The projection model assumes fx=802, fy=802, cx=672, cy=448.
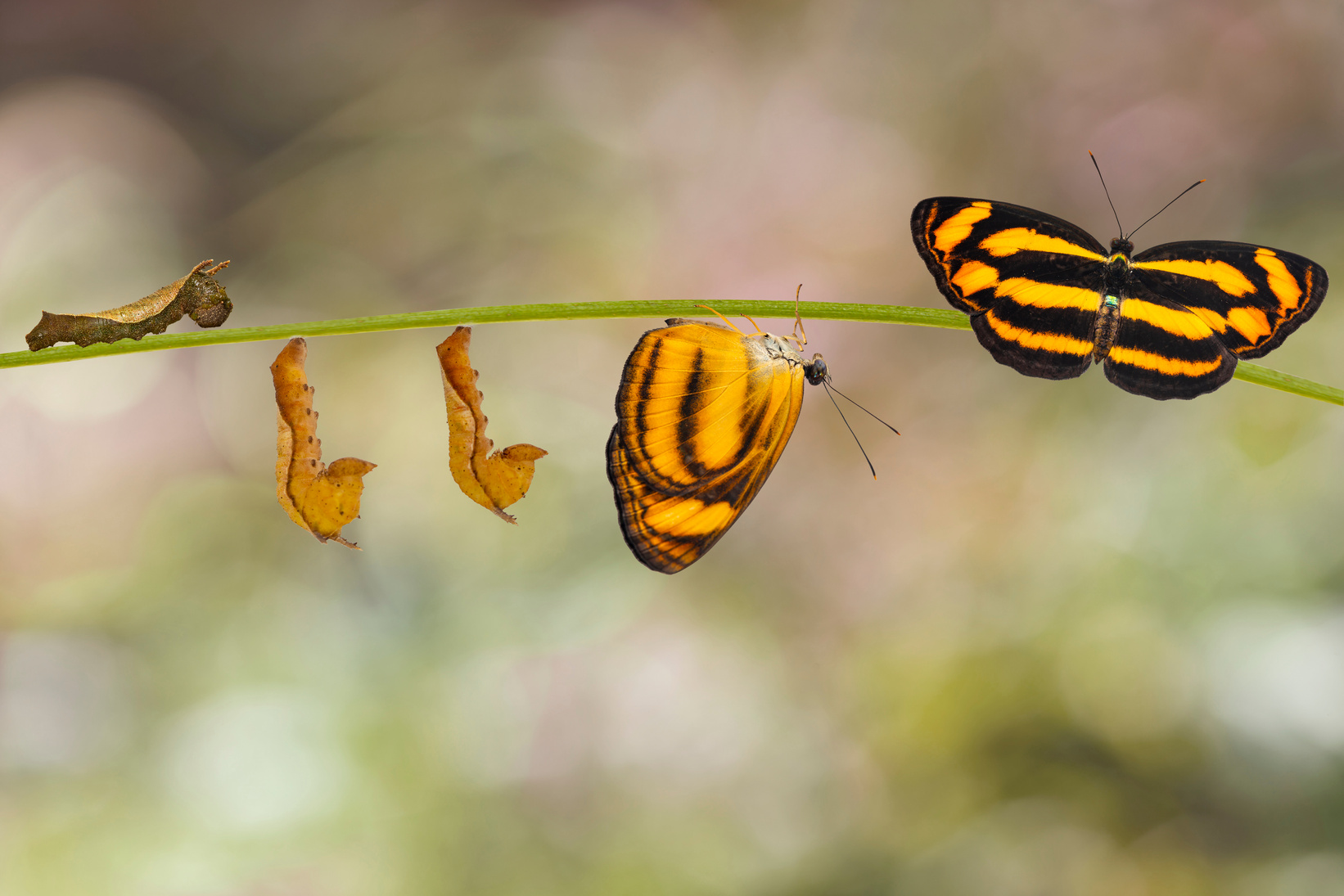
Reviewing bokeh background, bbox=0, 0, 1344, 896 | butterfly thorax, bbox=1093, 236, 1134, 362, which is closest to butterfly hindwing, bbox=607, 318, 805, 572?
butterfly thorax, bbox=1093, 236, 1134, 362

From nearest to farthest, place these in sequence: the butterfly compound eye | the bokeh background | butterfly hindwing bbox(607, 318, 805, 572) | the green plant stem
Answer: 1. the green plant stem
2. butterfly hindwing bbox(607, 318, 805, 572)
3. the butterfly compound eye
4. the bokeh background

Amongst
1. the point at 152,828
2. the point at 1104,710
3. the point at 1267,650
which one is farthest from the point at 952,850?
the point at 152,828

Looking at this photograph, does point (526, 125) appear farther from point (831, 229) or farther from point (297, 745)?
point (297, 745)

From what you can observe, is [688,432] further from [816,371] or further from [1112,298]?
[1112,298]

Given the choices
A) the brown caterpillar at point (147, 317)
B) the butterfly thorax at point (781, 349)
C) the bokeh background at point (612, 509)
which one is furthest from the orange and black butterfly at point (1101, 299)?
the bokeh background at point (612, 509)

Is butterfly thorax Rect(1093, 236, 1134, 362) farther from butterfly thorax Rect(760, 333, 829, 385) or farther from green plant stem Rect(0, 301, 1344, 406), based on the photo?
butterfly thorax Rect(760, 333, 829, 385)

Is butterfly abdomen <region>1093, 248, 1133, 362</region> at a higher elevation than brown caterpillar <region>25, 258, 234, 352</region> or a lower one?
lower
